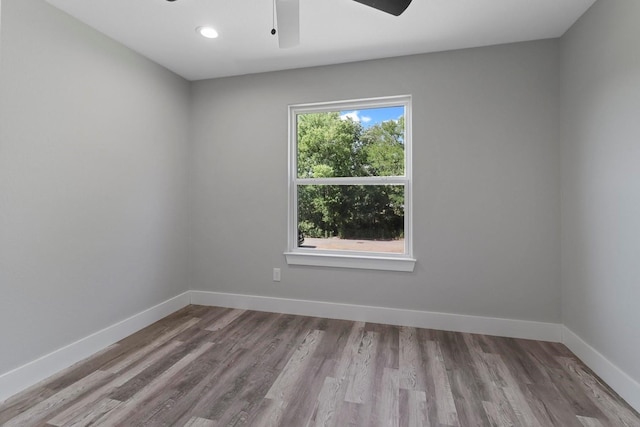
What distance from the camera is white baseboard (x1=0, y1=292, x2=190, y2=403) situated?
73.4 inches

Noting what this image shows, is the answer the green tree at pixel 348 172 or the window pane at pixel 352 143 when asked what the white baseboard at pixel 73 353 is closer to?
the green tree at pixel 348 172

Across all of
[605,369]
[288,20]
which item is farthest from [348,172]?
[605,369]

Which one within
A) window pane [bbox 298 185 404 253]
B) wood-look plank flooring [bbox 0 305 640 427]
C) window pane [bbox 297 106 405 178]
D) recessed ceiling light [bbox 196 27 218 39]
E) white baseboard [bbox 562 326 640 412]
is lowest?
wood-look plank flooring [bbox 0 305 640 427]

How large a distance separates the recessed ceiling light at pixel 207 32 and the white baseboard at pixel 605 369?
355 cm

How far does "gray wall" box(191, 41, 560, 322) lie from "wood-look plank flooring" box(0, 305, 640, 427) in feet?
1.38

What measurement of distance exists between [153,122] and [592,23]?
11.6 feet

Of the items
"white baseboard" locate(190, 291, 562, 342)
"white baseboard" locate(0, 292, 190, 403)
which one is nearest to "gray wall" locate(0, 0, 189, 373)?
"white baseboard" locate(0, 292, 190, 403)

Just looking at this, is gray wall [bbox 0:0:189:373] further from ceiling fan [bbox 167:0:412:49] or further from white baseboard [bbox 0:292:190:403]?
ceiling fan [bbox 167:0:412:49]

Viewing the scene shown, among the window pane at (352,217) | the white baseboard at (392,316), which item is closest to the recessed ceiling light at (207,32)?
the window pane at (352,217)

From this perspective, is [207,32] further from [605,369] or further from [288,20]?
[605,369]

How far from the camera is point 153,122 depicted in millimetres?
2947

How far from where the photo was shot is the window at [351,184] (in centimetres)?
296

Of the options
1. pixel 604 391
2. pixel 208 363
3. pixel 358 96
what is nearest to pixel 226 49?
pixel 358 96

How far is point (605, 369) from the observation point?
1.97 metres
